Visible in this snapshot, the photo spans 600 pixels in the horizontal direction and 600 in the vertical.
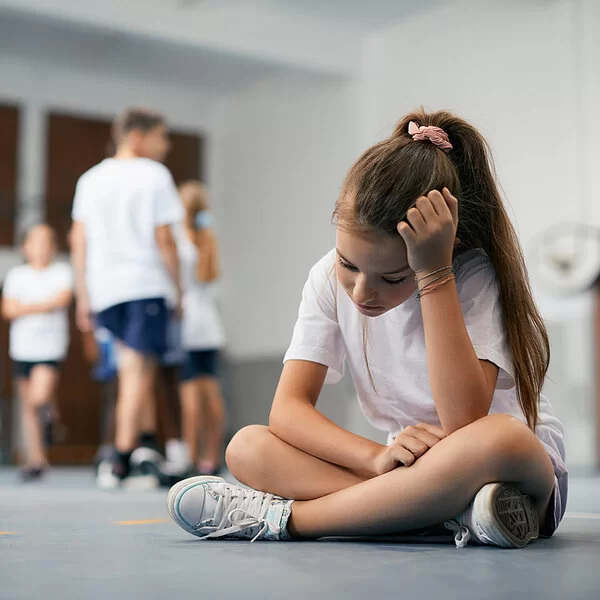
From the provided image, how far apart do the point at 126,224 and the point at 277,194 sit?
4.09 metres

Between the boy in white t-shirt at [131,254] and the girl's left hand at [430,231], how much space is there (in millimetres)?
2112

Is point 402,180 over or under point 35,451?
over

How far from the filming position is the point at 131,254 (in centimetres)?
341

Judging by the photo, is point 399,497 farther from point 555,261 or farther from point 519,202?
point 519,202

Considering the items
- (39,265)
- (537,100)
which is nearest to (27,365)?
(39,265)

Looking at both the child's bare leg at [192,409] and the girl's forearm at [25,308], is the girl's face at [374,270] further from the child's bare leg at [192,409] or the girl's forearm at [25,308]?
the girl's forearm at [25,308]

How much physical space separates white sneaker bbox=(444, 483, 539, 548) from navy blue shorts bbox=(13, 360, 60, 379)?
127 inches

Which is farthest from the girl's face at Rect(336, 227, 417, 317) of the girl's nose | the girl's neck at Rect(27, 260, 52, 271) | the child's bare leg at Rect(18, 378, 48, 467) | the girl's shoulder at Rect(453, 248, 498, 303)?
the girl's neck at Rect(27, 260, 52, 271)

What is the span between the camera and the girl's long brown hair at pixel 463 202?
52.1 inches

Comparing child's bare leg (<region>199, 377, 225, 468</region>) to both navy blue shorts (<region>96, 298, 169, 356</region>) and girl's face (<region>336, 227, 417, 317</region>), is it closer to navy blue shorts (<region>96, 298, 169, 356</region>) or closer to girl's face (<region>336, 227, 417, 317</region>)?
navy blue shorts (<region>96, 298, 169, 356</region>)

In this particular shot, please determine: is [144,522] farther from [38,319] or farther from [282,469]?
[38,319]

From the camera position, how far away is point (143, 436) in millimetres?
3373

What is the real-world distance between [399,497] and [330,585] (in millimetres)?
330

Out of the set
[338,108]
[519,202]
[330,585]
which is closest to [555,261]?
[519,202]
